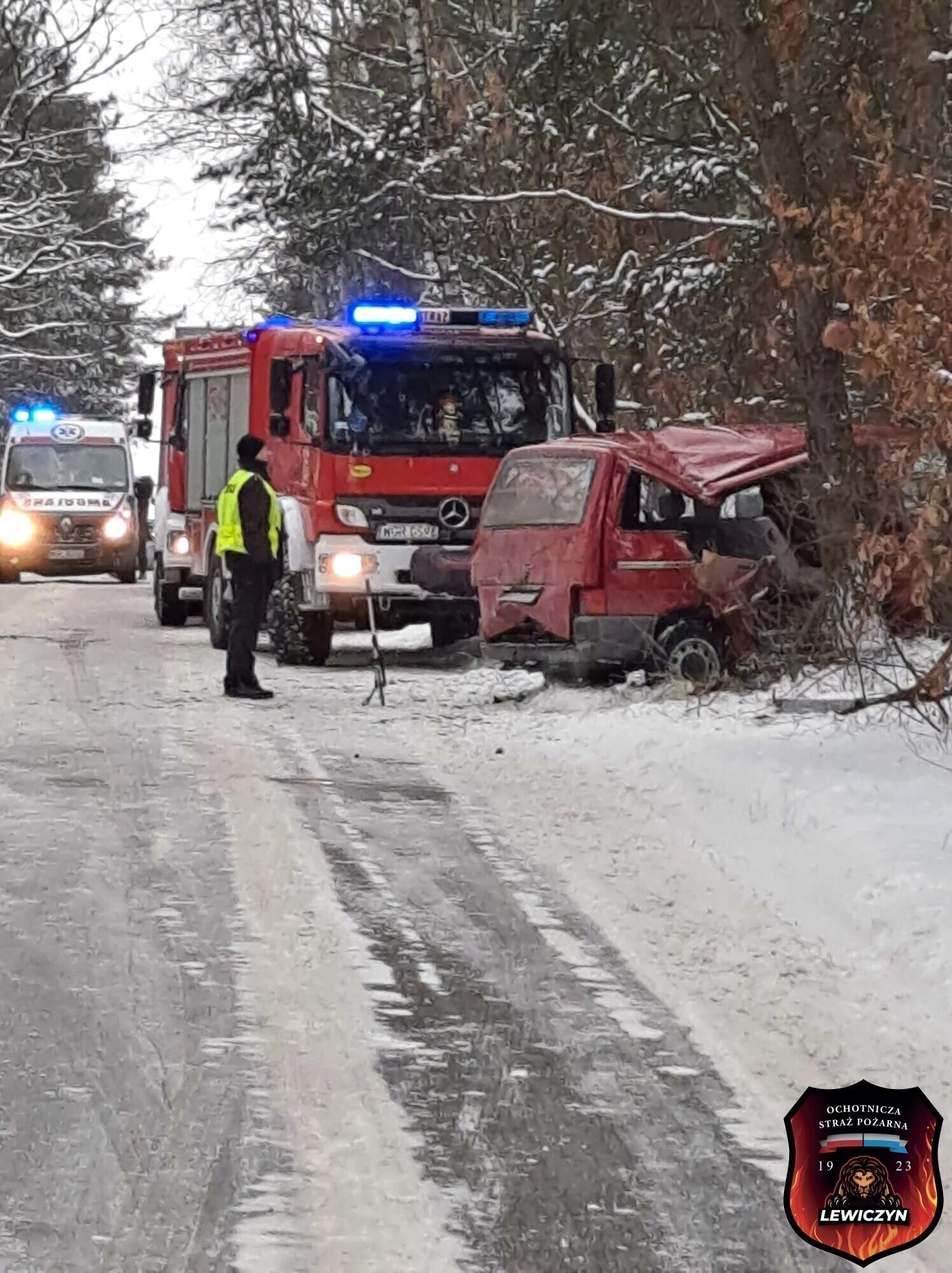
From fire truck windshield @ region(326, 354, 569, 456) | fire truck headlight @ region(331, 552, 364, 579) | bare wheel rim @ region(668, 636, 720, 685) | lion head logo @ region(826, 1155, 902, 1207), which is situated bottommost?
bare wheel rim @ region(668, 636, 720, 685)

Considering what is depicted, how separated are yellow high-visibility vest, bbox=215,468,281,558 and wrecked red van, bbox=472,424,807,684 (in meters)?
1.65

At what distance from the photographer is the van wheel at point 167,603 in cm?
2455

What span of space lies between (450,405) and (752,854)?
33.5 feet

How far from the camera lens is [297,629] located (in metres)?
19.3

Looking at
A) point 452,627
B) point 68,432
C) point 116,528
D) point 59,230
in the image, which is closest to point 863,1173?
point 452,627

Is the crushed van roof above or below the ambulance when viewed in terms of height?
above

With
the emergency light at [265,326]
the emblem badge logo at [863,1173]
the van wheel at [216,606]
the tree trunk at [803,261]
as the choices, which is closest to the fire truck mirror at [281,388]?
the emergency light at [265,326]

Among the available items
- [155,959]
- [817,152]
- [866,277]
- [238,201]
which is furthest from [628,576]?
[238,201]

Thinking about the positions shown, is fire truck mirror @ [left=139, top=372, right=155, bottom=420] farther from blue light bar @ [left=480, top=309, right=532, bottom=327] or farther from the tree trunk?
the tree trunk

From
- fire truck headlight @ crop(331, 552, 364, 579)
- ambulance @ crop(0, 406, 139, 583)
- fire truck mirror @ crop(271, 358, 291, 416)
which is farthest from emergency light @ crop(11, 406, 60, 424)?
fire truck headlight @ crop(331, 552, 364, 579)

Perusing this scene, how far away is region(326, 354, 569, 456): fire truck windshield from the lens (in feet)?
62.2

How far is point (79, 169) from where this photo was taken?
55844 millimetres

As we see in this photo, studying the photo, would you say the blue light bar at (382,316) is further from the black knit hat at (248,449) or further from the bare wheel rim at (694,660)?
the bare wheel rim at (694,660)

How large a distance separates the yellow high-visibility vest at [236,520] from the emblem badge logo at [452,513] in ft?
9.35
